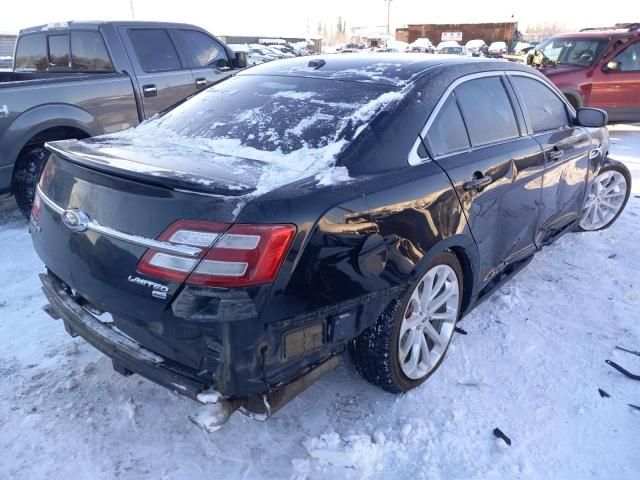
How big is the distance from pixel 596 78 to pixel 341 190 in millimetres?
9072

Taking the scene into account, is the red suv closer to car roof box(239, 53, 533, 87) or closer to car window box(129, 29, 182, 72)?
car window box(129, 29, 182, 72)

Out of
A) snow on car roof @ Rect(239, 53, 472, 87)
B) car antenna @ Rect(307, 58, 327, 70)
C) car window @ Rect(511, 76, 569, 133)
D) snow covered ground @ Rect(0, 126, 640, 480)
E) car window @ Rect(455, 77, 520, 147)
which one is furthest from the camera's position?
car window @ Rect(511, 76, 569, 133)

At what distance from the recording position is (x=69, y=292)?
2455mm

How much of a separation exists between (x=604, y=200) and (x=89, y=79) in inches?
199

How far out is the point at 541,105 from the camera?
12.1 feet

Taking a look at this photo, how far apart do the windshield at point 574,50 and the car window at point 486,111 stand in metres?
7.51

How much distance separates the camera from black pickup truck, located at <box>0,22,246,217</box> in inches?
175

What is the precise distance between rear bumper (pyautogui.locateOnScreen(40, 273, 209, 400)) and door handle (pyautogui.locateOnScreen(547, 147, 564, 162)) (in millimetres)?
2746

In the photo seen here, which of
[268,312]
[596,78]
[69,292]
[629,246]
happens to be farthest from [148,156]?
[596,78]

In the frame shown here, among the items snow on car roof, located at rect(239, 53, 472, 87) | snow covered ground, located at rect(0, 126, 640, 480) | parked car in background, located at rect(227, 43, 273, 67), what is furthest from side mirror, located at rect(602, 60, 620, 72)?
snow on car roof, located at rect(239, 53, 472, 87)

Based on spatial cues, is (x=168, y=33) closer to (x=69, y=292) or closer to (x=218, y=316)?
(x=69, y=292)

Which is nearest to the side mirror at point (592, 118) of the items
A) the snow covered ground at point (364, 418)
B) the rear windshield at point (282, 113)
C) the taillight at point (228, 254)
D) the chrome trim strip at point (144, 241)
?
the snow covered ground at point (364, 418)

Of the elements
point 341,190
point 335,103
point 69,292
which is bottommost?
point 69,292

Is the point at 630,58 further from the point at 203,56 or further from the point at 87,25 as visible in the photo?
the point at 87,25
